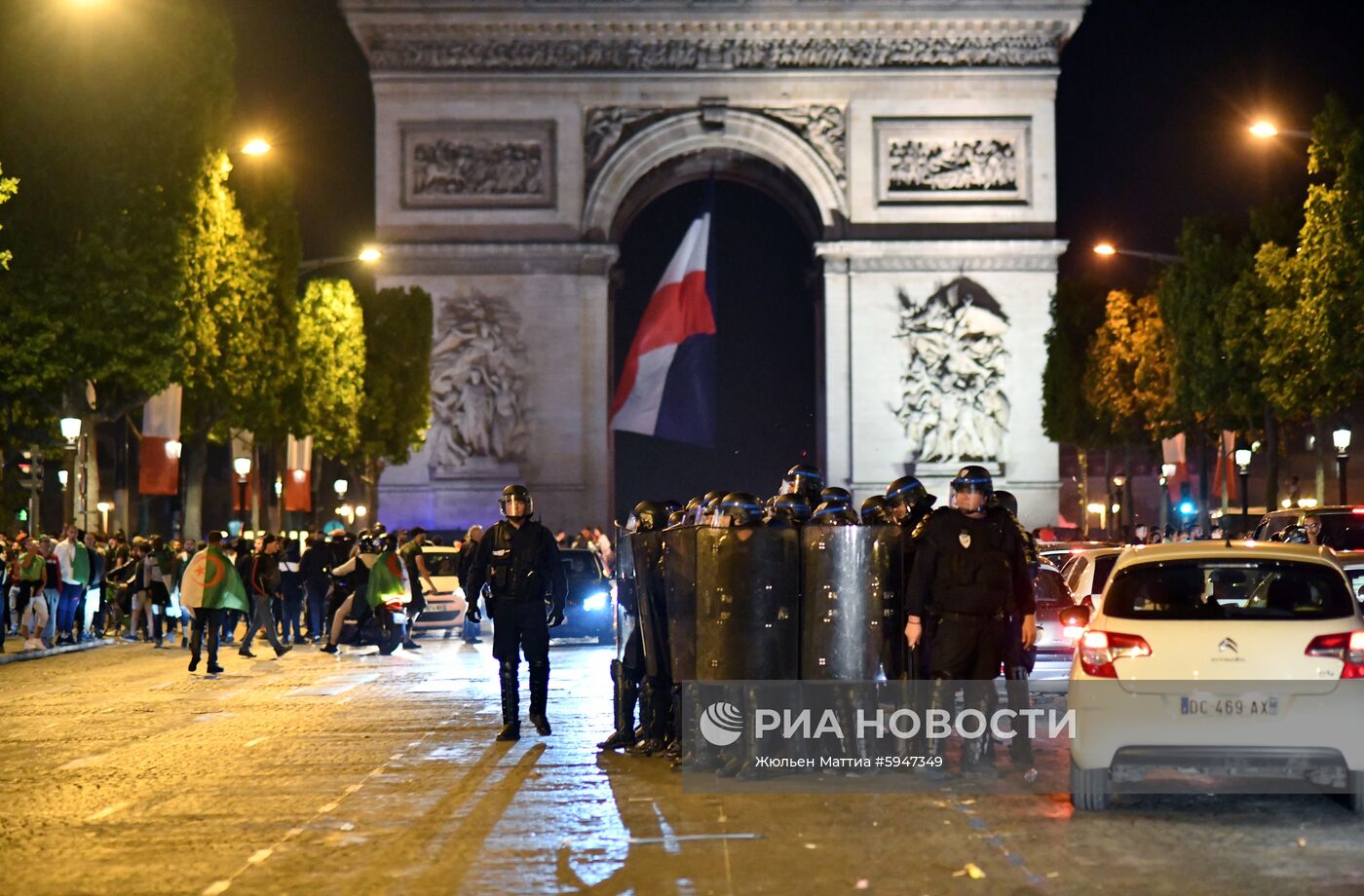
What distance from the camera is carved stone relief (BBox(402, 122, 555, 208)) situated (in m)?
51.9

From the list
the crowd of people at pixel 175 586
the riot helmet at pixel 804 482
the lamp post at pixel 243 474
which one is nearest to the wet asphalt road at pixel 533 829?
the riot helmet at pixel 804 482

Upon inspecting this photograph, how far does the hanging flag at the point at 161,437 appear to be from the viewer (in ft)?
120

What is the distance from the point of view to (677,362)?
41062 millimetres

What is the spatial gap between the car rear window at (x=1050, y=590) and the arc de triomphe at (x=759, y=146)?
31.6m

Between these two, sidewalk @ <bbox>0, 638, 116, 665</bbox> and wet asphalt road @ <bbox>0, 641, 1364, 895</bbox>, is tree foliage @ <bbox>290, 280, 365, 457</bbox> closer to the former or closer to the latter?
sidewalk @ <bbox>0, 638, 116, 665</bbox>

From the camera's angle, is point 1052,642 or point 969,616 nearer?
point 969,616

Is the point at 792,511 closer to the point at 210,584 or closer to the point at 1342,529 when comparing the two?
the point at 210,584

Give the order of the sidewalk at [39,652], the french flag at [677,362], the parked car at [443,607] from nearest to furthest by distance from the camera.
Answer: the sidewalk at [39,652] < the parked car at [443,607] < the french flag at [677,362]

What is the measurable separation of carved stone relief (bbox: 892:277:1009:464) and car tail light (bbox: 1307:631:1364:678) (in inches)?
1640

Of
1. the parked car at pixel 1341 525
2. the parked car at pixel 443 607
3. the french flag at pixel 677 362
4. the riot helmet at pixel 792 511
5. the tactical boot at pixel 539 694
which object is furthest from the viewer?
the french flag at pixel 677 362

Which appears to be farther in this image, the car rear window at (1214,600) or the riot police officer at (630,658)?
the riot police officer at (630,658)

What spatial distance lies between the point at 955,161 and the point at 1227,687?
42.6 meters

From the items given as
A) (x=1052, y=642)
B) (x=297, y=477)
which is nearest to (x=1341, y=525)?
(x=1052, y=642)

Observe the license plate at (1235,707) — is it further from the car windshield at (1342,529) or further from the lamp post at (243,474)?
the lamp post at (243,474)
